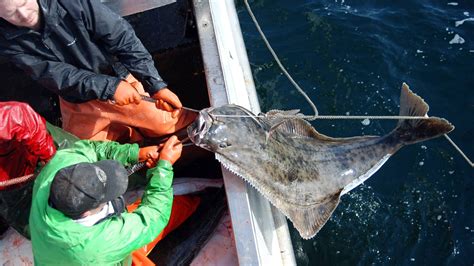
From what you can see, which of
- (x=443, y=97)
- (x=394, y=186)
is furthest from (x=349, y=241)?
(x=443, y=97)

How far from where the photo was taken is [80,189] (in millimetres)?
2764

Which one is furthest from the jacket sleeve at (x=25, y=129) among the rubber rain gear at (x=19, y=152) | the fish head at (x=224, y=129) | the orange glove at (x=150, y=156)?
the fish head at (x=224, y=129)

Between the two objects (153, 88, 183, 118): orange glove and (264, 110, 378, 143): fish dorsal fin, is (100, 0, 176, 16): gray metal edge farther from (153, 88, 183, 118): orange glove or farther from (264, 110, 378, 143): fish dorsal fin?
(264, 110, 378, 143): fish dorsal fin

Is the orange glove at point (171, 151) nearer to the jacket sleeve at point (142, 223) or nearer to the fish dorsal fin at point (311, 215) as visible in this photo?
the jacket sleeve at point (142, 223)

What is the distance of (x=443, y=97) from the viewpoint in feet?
21.5

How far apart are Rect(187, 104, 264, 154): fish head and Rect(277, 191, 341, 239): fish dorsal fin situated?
70cm

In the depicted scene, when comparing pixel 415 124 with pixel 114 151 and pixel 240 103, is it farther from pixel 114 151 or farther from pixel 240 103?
pixel 114 151

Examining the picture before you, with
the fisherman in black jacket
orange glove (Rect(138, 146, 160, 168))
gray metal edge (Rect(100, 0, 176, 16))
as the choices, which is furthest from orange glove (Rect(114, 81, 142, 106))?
gray metal edge (Rect(100, 0, 176, 16))

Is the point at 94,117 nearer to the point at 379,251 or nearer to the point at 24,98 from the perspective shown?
the point at 24,98

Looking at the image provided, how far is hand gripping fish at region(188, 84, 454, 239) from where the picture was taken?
12.4 ft

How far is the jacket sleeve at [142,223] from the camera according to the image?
10.1 ft

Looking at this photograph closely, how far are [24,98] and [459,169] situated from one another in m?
5.17

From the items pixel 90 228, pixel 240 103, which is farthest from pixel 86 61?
pixel 90 228

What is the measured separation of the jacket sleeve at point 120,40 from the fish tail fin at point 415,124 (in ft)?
7.54
